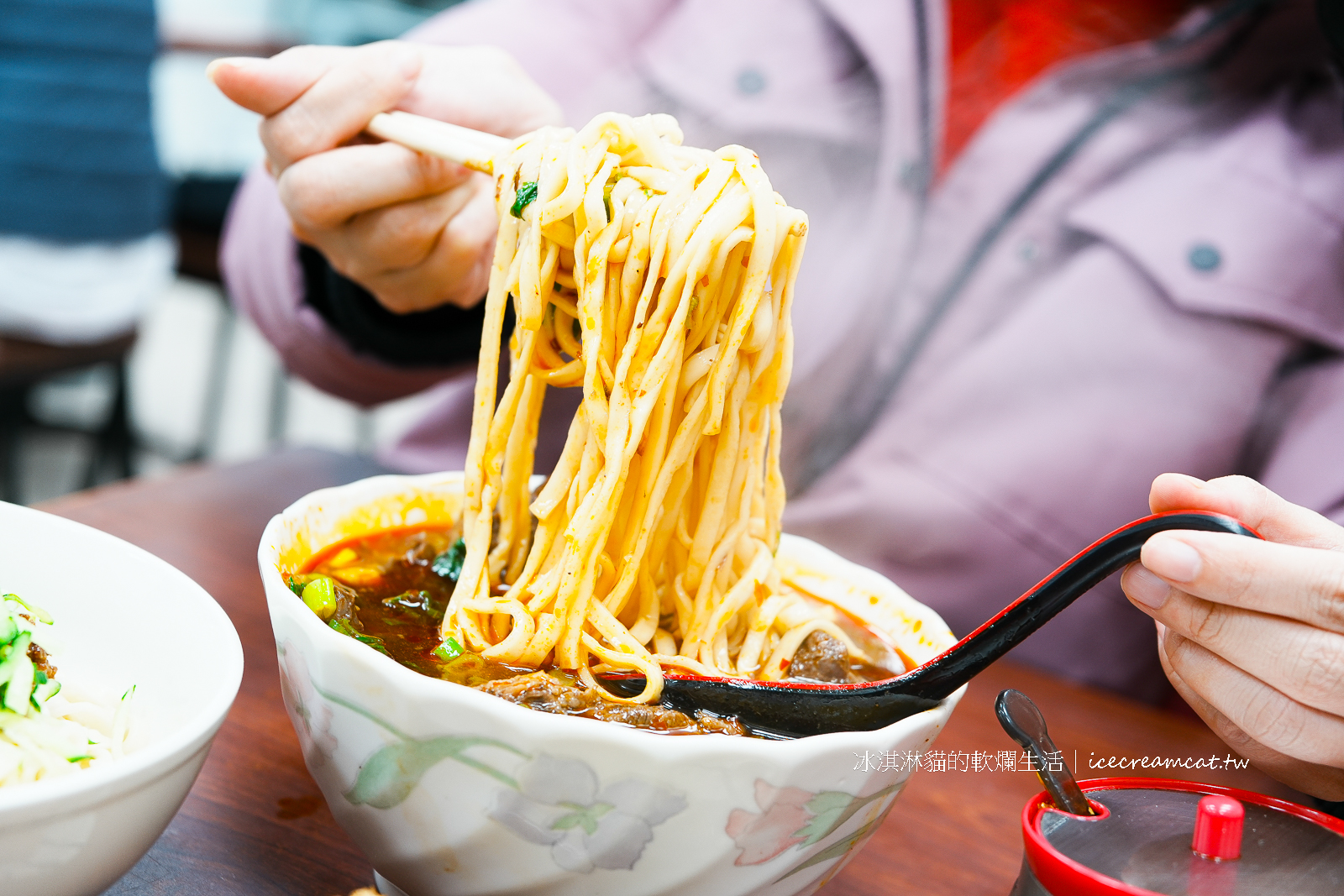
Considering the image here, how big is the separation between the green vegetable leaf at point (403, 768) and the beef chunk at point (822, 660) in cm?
36

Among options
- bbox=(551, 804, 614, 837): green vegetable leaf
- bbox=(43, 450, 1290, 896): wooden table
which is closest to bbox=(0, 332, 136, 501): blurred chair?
bbox=(43, 450, 1290, 896): wooden table

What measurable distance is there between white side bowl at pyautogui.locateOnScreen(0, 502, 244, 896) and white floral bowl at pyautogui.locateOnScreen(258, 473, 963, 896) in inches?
2.4

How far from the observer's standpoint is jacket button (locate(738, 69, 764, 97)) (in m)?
1.91

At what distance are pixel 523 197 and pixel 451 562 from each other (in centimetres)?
35

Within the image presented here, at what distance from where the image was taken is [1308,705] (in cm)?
70

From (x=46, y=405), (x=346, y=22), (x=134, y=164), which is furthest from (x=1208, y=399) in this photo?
(x=46, y=405)

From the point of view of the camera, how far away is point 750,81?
1912 millimetres

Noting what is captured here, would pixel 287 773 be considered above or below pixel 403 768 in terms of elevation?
below

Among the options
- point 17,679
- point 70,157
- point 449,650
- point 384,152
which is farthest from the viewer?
point 70,157

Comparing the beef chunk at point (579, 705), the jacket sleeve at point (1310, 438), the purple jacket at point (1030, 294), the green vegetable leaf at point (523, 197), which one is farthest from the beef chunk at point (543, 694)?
the jacket sleeve at point (1310, 438)

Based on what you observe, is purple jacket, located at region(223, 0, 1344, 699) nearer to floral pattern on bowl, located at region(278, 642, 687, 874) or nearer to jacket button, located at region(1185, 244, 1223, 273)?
jacket button, located at region(1185, 244, 1223, 273)

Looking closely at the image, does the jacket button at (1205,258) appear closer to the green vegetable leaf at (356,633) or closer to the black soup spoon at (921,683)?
the black soup spoon at (921,683)

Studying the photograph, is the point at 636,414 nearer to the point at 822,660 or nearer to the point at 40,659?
the point at 822,660

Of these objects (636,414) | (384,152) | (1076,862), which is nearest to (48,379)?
(384,152)
